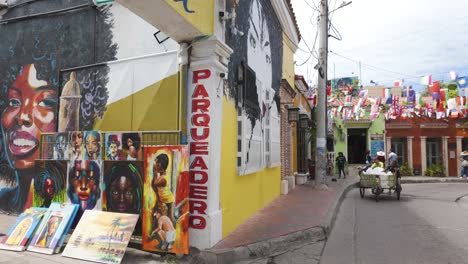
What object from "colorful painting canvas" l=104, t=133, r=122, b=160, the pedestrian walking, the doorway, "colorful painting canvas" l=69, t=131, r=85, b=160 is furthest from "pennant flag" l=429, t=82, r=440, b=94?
"colorful painting canvas" l=69, t=131, r=85, b=160

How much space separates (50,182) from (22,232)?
3.13ft

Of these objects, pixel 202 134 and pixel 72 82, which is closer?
pixel 202 134

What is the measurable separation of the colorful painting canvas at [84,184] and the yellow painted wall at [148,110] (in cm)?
76

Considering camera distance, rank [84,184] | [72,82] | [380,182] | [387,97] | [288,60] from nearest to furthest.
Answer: [84,184], [72,82], [380,182], [288,60], [387,97]

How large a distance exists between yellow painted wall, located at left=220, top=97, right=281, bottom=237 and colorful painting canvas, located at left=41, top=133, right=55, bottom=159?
313 cm

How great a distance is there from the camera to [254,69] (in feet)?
27.3

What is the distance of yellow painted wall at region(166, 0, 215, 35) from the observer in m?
4.73

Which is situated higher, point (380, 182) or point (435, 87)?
point (435, 87)

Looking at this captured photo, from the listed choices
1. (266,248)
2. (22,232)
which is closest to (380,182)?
(266,248)

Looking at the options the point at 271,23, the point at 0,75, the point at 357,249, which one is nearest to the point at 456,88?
the point at 271,23

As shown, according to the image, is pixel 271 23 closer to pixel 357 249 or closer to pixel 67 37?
pixel 67 37

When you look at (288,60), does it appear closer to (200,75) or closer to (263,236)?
(200,75)

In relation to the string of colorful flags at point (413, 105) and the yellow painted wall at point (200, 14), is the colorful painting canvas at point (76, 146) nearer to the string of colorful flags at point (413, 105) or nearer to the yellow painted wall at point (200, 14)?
the yellow painted wall at point (200, 14)

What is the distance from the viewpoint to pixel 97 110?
21.3ft
